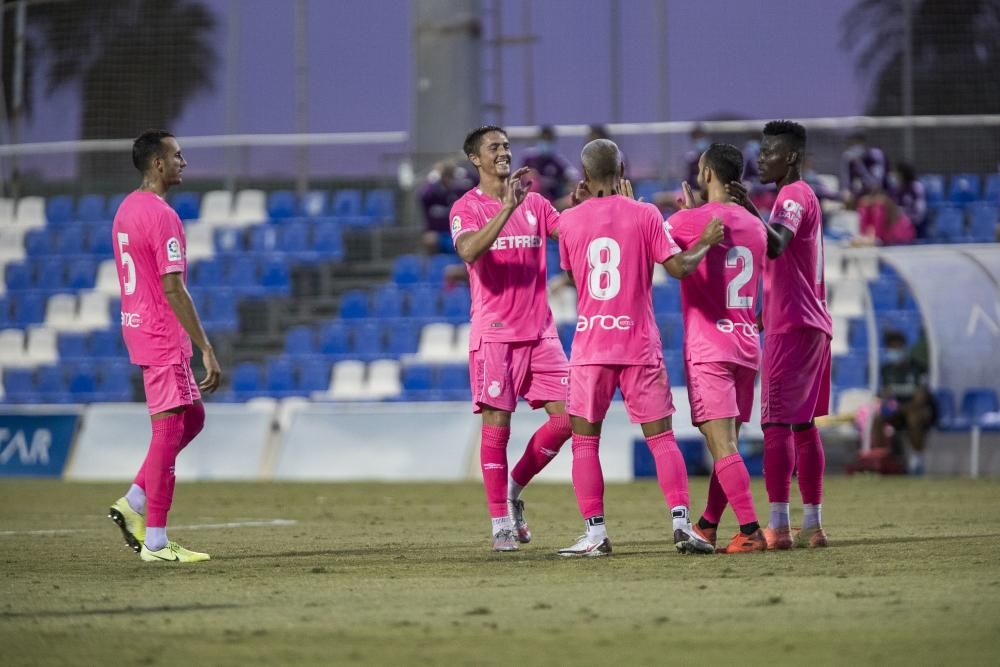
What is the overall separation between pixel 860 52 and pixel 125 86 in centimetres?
1357

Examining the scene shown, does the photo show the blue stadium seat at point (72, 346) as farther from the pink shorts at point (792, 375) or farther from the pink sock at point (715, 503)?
the pink shorts at point (792, 375)

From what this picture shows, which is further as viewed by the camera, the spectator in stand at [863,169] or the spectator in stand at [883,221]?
the spectator in stand at [863,169]

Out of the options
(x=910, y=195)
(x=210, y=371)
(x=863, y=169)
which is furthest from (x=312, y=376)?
(x=210, y=371)

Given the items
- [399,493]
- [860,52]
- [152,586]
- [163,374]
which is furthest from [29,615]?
[860,52]

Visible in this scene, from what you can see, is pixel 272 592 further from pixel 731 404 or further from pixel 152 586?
pixel 731 404

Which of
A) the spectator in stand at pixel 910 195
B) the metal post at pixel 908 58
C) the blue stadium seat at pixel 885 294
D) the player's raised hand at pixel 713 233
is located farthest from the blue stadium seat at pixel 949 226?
the player's raised hand at pixel 713 233

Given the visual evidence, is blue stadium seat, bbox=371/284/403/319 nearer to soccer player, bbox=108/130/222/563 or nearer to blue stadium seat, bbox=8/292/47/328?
blue stadium seat, bbox=8/292/47/328

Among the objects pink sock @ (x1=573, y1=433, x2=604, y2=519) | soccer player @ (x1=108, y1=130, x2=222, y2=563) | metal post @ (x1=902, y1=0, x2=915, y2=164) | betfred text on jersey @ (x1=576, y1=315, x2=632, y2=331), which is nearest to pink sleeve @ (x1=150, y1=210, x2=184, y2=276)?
soccer player @ (x1=108, y1=130, x2=222, y2=563)

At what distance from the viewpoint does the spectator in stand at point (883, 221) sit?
21.9 m

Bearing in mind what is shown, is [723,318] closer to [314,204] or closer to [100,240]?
[314,204]

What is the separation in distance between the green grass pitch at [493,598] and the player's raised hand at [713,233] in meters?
1.76

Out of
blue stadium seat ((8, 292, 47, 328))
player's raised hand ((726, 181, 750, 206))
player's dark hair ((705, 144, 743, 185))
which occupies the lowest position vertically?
blue stadium seat ((8, 292, 47, 328))

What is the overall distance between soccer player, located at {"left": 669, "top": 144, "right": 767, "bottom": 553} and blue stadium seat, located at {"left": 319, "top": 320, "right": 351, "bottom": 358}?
1442 cm

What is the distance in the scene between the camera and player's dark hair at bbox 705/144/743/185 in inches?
349
